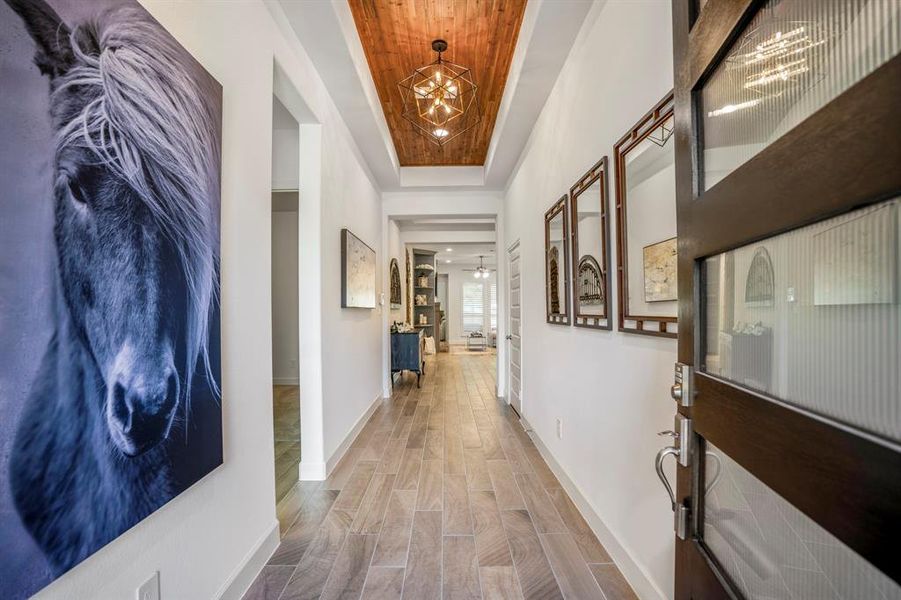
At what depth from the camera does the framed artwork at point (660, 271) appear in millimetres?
1409

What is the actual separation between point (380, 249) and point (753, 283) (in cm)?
481

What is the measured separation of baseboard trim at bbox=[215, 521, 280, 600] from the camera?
1.52 meters

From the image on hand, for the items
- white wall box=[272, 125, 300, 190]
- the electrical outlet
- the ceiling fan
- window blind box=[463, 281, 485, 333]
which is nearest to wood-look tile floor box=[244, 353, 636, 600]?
the electrical outlet

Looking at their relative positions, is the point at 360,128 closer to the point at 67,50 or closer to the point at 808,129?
the point at 67,50

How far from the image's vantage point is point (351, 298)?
135 inches

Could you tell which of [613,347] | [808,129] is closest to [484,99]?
[613,347]

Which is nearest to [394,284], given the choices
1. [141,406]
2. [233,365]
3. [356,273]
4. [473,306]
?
[356,273]

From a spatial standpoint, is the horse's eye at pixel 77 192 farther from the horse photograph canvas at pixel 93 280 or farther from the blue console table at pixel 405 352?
the blue console table at pixel 405 352

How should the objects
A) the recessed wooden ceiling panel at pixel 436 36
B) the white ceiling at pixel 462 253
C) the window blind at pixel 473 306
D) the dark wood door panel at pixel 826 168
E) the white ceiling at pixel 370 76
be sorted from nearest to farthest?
the dark wood door panel at pixel 826 168 → the white ceiling at pixel 370 76 → the recessed wooden ceiling panel at pixel 436 36 → the white ceiling at pixel 462 253 → the window blind at pixel 473 306

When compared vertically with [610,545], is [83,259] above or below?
above

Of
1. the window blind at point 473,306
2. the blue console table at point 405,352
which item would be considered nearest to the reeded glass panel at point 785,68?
the blue console table at point 405,352

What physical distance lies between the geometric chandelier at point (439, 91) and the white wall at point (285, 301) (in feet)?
11.8

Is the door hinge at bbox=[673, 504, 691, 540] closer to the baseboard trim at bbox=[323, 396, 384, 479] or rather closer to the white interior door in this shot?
the baseboard trim at bbox=[323, 396, 384, 479]

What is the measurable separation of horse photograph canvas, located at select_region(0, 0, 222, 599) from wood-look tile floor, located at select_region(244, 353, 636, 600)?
950 millimetres
